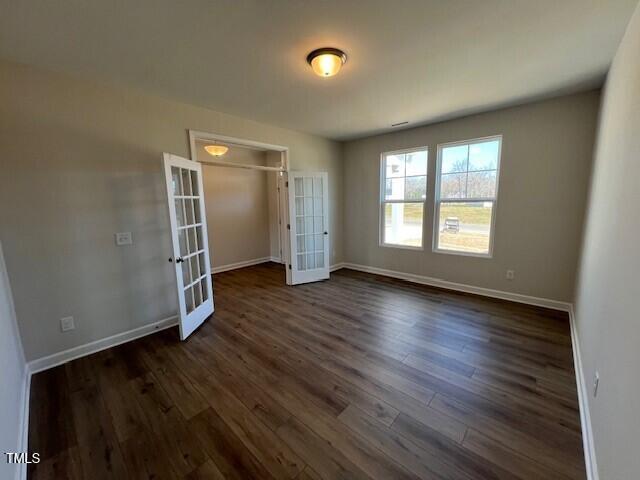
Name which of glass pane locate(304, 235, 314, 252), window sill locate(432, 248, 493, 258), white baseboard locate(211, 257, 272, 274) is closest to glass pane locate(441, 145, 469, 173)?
window sill locate(432, 248, 493, 258)

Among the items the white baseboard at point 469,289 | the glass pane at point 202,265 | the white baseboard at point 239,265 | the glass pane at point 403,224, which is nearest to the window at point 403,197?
the glass pane at point 403,224

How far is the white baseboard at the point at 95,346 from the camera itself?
2.30 m

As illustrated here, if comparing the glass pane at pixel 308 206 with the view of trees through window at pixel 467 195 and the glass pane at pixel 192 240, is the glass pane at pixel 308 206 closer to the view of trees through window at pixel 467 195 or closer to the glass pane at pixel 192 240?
the glass pane at pixel 192 240

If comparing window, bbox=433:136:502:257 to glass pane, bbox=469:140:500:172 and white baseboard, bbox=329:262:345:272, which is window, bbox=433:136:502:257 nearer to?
glass pane, bbox=469:140:500:172

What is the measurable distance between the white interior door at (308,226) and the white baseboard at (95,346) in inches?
81.8

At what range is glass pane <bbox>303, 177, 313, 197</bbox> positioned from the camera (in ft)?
14.9

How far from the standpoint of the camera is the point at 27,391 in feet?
6.52

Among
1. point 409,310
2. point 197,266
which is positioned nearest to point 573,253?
point 409,310

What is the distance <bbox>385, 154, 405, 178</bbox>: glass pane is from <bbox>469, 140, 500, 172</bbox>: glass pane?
110 centimetres

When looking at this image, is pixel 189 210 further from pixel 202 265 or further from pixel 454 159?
pixel 454 159

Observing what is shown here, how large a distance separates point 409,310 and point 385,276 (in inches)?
61.5

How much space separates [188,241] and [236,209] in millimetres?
2812

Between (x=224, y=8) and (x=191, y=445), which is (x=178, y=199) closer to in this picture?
(x=224, y=8)

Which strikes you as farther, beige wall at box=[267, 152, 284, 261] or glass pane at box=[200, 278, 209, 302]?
beige wall at box=[267, 152, 284, 261]
